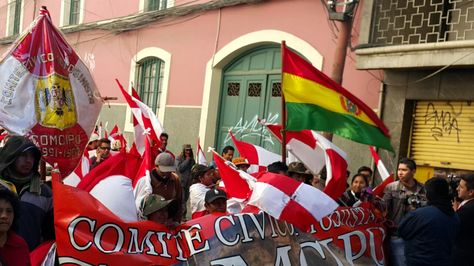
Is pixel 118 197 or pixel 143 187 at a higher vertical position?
pixel 118 197

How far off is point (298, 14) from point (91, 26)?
8349mm

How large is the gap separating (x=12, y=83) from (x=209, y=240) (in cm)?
206

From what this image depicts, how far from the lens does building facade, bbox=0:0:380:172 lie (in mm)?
11602

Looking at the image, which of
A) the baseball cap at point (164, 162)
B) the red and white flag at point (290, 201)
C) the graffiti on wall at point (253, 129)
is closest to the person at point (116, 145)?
the graffiti on wall at point (253, 129)

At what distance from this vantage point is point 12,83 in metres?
5.18

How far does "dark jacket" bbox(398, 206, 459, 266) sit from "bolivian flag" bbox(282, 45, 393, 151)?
118 cm

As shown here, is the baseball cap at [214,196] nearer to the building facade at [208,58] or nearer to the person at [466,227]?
the person at [466,227]

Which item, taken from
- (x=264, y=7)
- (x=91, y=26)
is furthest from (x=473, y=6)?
(x=91, y=26)

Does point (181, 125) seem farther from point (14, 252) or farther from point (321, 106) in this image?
point (14, 252)

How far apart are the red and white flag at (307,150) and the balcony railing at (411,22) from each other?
3.68m

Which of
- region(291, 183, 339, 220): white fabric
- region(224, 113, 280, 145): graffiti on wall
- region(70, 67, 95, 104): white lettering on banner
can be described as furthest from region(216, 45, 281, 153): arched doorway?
region(291, 183, 339, 220): white fabric

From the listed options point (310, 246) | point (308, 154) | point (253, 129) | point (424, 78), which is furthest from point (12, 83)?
point (253, 129)

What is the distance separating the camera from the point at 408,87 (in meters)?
9.96

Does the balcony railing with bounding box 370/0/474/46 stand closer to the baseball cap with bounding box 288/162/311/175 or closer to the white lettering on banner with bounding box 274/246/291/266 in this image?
the baseball cap with bounding box 288/162/311/175
